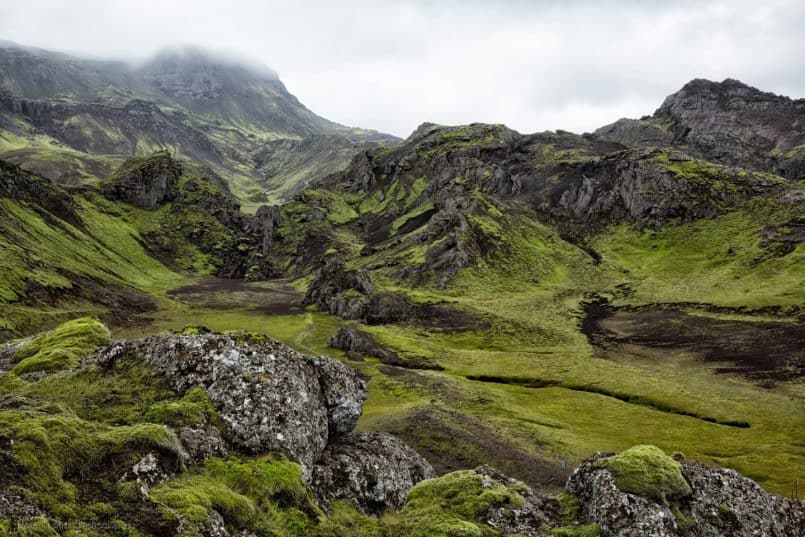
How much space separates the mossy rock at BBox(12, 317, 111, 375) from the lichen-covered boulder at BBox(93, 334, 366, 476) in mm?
2802

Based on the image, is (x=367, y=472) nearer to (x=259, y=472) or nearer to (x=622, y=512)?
(x=259, y=472)

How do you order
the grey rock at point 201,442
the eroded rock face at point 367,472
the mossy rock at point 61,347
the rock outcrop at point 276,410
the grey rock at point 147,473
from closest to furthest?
the grey rock at point 147,473, the grey rock at point 201,442, the rock outcrop at point 276,410, the eroded rock face at point 367,472, the mossy rock at point 61,347

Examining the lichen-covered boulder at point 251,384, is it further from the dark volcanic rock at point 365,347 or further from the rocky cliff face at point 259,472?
the dark volcanic rock at point 365,347

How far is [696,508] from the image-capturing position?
20375 mm

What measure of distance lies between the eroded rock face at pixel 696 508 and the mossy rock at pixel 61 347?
80.0ft

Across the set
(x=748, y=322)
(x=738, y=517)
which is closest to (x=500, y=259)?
(x=748, y=322)

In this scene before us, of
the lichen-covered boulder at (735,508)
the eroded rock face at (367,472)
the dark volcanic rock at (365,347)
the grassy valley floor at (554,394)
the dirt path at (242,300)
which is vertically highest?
the lichen-covered boulder at (735,508)

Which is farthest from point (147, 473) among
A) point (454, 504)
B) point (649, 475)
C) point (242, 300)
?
point (242, 300)

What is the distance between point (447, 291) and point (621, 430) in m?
99.4

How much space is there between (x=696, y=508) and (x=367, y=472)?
1433cm

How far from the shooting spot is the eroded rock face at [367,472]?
2143cm

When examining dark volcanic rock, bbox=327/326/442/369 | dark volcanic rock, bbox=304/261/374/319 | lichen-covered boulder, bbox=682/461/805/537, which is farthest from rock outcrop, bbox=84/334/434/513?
dark volcanic rock, bbox=304/261/374/319

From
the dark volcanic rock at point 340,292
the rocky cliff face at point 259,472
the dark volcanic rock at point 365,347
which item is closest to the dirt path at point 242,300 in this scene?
the dark volcanic rock at point 340,292

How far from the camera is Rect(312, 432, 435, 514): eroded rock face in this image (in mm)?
21433
